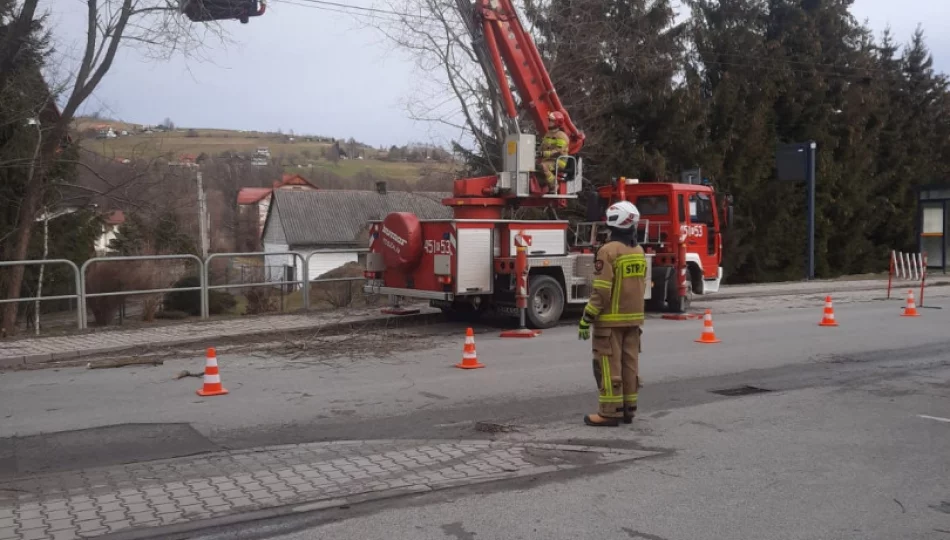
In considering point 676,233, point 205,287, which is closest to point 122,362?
point 205,287

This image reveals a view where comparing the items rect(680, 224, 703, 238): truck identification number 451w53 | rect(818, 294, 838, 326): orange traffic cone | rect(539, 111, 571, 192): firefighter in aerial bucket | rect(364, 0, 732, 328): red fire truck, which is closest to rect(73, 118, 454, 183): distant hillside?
rect(364, 0, 732, 328): red fire truck

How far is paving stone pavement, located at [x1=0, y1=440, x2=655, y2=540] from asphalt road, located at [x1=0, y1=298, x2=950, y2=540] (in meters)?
A: 0.31

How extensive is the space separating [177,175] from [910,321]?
622 inches

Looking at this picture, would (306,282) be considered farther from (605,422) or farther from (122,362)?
(605,422)

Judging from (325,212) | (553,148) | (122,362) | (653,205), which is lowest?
(122,362)

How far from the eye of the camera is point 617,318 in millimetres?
7500

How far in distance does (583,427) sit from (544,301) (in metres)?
7.21

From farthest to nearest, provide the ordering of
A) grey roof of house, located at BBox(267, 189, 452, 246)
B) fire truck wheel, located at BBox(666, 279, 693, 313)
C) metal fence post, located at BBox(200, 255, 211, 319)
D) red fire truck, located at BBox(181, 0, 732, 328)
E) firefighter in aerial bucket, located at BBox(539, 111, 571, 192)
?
1. grey roof of house, located at BBox(267, 189, 452, 246)
2. fire truck wheel, located at BBox(666, 279, 693, 313)
3. firefighter in aerial bucket, located at BBox(539, 111, 571, 192)
4. metal fence post, located at BBox(200, 255, 211, 319)
5. red fire truck, located at BBox(181, 0, 732, 328)

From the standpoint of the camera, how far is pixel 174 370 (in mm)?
10531

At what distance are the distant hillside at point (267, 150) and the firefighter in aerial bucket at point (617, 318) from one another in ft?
45.0

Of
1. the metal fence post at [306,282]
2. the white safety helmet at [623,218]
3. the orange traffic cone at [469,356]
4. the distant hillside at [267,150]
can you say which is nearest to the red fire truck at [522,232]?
A: the metal fence post at [306,282]

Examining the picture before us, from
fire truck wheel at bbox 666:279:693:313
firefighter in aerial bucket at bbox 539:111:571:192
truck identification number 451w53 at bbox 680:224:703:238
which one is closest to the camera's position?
firefighter in aerial bucket at bbox 539:111:571:192

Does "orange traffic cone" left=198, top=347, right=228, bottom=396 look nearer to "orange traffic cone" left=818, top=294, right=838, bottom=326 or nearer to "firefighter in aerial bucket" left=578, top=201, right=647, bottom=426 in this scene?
"firefighter in aerial bucket" left=578, top=201, right=647, bottom=426

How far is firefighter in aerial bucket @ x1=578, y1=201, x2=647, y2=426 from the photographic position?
7.49 metres
